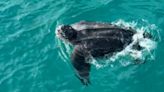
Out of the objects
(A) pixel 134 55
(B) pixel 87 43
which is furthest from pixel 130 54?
(B) pixel 87 43

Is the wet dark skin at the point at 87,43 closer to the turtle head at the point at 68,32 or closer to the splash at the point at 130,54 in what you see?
the turtle head at the point at 68,32

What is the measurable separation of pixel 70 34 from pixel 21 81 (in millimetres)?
2601

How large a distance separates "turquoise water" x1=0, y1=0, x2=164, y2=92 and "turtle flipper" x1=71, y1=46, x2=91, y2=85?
2.07 ft

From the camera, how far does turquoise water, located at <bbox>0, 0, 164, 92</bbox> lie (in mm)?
13008

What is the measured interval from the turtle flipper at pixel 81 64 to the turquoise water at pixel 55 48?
2.07 feet

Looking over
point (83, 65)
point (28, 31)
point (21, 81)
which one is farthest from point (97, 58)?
point (28, 31)

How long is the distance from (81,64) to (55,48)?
237 centimetres

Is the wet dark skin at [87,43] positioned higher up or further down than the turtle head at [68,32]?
further down

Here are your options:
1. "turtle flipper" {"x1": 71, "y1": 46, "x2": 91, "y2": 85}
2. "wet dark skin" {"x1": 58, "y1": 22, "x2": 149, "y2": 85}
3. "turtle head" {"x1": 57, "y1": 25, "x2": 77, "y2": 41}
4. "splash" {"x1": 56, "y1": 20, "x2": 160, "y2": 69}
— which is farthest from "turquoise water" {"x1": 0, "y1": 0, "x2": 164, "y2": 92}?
"turtle head" {"x1": 57, "y1": 25, "x2": 77, "y2": 41}

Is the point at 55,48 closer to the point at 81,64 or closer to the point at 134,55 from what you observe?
the point at 81,64

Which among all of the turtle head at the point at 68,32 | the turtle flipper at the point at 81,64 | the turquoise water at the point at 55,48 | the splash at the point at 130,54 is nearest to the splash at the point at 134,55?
the splash at the point at 130,54

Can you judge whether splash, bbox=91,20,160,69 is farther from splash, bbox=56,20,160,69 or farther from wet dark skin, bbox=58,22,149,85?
wet dark skin, bbox=58,22,149,85

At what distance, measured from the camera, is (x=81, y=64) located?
12398mm

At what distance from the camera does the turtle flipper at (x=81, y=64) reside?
12352 mm
